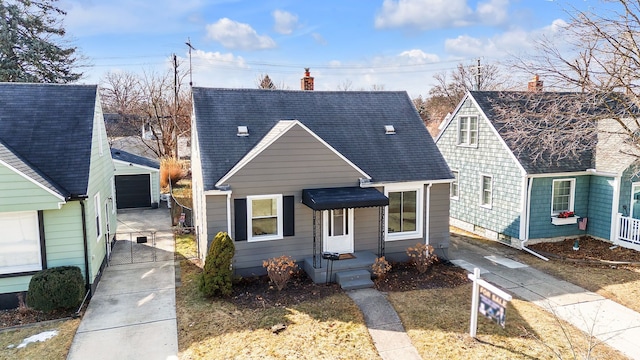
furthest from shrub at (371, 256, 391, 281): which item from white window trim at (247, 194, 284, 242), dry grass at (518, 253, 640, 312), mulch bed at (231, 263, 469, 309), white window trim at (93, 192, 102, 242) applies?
white window trim at (93, 192, 102, 242)

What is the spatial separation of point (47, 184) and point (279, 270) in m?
6.19

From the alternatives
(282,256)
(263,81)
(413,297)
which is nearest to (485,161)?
(413,297)

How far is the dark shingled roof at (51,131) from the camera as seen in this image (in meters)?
10.6

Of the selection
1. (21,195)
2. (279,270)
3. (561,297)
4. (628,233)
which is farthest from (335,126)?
(628,233)

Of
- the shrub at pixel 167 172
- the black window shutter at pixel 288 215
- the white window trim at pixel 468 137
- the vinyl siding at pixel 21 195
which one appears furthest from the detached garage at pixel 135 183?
the white window trim at pixel 468 137

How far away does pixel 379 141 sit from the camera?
1452 cm

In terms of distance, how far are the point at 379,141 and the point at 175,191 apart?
60.6 feet

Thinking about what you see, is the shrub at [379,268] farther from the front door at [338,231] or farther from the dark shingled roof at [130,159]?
the dark shingled roof at [130,159]

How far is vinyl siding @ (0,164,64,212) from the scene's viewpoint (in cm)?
956

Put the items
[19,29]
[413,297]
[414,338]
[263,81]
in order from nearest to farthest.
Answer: [414,338]
[413,297]
[19,29]
[263,81]

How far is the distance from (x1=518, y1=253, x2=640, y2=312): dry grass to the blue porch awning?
20.2 feet

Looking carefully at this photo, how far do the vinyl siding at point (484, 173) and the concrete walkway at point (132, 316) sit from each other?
1262 cm

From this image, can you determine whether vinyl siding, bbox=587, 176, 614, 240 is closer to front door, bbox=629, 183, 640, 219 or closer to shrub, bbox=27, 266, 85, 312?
front door, bbox=629, 183, 640, 219

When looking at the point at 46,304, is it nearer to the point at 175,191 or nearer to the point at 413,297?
the point at 413,297
